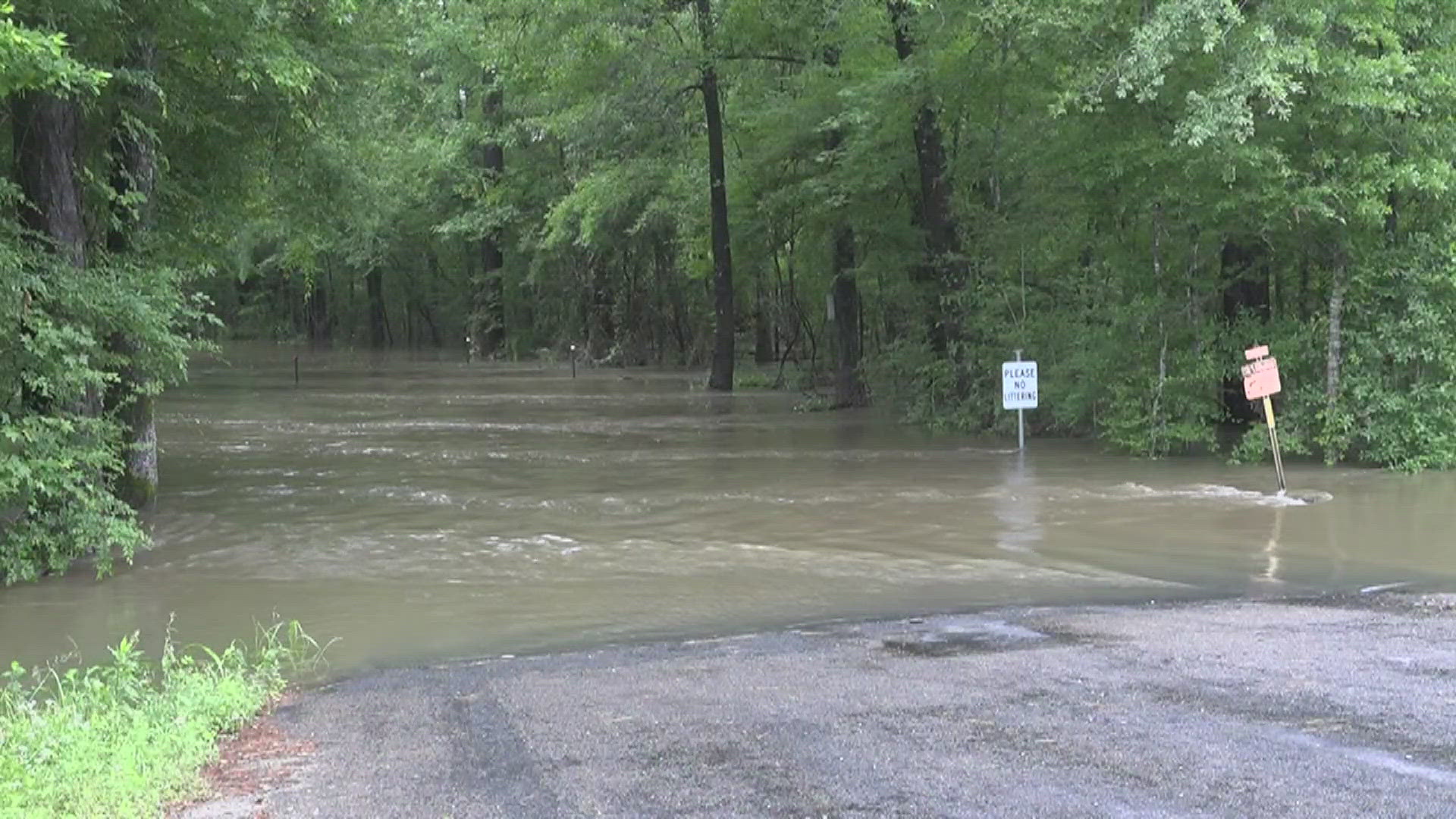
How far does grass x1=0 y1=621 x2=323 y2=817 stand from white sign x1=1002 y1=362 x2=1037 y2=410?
11.5 meters

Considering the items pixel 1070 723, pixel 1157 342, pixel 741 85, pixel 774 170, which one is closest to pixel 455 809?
pixel 1070 723

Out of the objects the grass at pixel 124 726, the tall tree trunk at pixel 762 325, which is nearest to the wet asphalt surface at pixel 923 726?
the grass at pixel 124 726

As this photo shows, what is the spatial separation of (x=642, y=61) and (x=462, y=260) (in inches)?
1455

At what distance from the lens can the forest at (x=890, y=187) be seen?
456 inches

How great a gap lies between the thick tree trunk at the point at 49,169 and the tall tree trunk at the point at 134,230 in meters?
0.49

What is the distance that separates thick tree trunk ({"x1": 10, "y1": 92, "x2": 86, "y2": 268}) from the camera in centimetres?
1210

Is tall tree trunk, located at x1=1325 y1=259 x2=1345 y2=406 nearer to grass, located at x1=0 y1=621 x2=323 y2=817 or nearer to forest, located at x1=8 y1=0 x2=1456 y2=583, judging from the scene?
forest, located at x1=8 y1=0 x2=1456 y2=583

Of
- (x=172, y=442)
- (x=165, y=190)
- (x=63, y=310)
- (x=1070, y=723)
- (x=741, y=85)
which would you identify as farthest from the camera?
(x=741, y=85)

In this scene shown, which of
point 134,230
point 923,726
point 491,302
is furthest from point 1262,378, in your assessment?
point 491,302

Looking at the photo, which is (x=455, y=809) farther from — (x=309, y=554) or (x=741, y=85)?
(x=741, y=85)

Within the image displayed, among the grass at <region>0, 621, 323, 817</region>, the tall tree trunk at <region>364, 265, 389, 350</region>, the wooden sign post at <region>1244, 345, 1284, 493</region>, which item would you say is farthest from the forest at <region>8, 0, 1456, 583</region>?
the tall tree trunk at <region>364, 265, 389, 350</region>

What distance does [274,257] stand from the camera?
1929 inches

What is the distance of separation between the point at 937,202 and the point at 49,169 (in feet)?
46.6

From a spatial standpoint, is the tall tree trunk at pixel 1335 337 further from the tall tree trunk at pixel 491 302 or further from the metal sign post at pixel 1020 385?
the tall tree trunk at pixel 491 302
